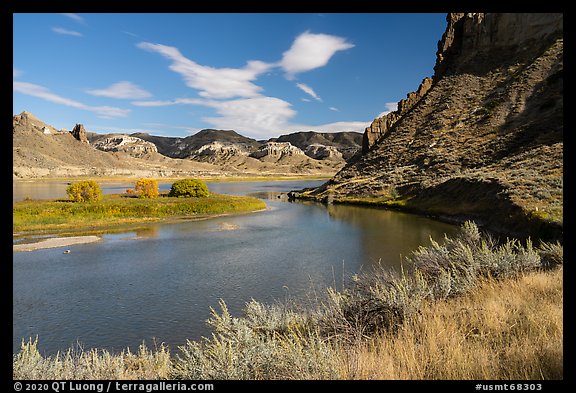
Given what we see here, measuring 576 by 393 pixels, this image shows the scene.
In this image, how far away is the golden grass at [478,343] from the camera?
4.24m

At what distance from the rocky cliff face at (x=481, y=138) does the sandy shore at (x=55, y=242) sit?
32.1m

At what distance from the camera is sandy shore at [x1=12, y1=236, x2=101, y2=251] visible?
24578 mm

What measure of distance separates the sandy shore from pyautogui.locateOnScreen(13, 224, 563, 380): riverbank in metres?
22.9

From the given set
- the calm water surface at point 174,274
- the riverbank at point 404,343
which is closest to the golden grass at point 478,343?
the riverbank at point 404,343

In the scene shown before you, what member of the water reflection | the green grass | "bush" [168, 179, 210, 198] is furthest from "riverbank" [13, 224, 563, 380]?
"bush" [168, 179, 210, 198]

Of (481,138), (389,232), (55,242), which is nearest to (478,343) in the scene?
(389,232)

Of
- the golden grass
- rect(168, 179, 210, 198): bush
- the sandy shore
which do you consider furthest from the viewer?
rect(168, 179, 210, 198): bush

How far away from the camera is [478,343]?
494 cm

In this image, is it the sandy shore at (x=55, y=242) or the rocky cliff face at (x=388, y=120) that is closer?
the sandy shore at (x=55, y=242)

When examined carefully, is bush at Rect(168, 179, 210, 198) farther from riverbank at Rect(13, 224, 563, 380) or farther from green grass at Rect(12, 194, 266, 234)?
riverbank at Rect(13, 224, 563, 380)

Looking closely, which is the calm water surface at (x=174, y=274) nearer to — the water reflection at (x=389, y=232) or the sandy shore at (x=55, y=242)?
the water reflection at (x=389, y=232)

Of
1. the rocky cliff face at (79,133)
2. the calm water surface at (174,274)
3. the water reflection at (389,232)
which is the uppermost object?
the rocky cliff face at (79,133)

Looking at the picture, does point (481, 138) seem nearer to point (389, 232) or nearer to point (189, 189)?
point (389, 232)

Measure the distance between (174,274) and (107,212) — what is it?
2528cm
